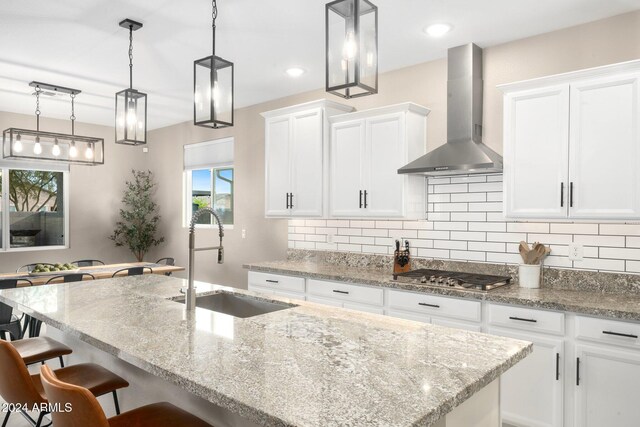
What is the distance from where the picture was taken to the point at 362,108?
4.52m

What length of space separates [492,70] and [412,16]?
3.11ft

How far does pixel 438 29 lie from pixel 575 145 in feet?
4.19

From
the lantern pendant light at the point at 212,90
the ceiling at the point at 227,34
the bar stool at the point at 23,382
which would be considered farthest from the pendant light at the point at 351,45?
the bar stool at the point at 23,382

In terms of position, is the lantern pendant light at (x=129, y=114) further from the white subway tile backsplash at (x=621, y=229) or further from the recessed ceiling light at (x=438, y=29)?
the white subway tile backsplash at (x=621, y=229)

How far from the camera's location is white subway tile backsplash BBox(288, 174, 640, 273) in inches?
122

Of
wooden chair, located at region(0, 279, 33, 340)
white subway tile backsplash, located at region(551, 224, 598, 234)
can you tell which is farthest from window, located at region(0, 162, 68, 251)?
white subway tile backsplash, located at region(551, 224, 598, 234)

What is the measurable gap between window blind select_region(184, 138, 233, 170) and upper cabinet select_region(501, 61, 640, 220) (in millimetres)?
3865

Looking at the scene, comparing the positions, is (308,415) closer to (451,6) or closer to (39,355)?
(39,355)

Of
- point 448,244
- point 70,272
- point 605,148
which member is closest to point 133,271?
point 70,272

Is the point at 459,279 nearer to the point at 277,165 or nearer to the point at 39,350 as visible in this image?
the point at 277,165

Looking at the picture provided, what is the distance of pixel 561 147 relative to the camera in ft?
9.76

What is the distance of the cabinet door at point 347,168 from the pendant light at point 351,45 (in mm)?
2231

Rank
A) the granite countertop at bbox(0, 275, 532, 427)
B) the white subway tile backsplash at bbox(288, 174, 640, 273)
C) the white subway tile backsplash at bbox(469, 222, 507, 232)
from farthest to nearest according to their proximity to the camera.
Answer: the white subway tile backsplash at bbox(469, 222, 507, 232)
the white subway tile backsplash at bbox(288, 174, 640, 273)
the granite countertop at bbox(0, 275, 532, 427)

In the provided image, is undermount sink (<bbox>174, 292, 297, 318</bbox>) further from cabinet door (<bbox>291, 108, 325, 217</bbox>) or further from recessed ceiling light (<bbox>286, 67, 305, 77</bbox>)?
recessed ceiling light (<bbox>286, 67, 305, 77</bbox>)
